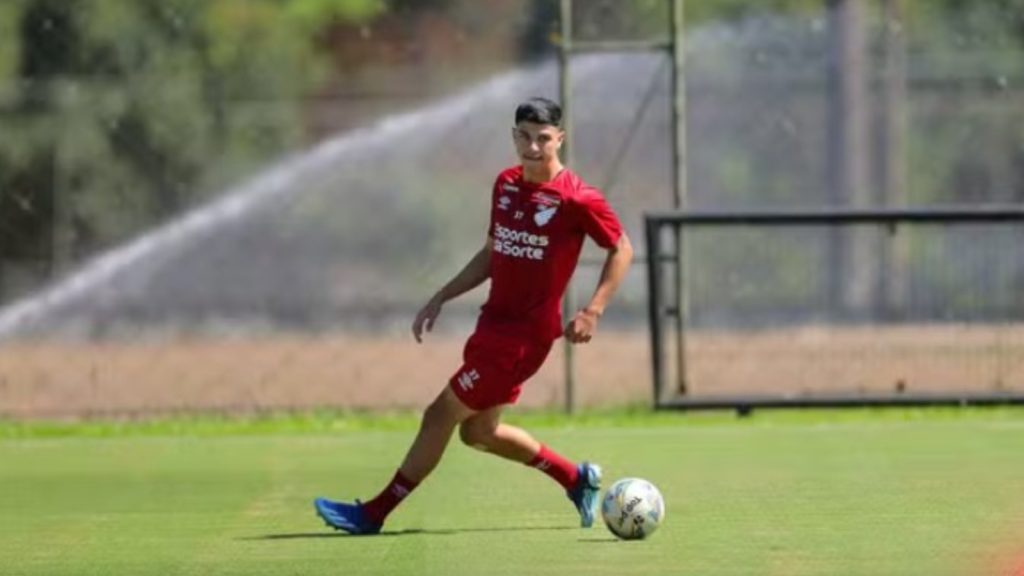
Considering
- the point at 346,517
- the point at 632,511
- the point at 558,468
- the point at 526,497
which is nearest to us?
the point at 632,511

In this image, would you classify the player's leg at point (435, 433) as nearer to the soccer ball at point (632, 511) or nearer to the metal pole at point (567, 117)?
the soccer ball at point (632, 511)

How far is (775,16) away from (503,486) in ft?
22.9

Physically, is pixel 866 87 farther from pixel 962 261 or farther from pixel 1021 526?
pixel 1021 526

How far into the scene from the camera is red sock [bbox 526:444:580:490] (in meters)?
11.2

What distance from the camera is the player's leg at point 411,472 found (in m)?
10.9

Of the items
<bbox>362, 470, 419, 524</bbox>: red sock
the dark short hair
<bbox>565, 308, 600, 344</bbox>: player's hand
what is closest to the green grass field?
<bbox>362, 470, 419, 524</bbox>: red sock

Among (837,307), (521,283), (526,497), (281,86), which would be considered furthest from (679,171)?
(521,283)

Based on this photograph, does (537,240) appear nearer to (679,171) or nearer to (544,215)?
(544,215)

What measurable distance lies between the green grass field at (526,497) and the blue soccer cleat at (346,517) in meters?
0.11

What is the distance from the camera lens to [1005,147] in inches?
757

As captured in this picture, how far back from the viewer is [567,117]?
59.5ft

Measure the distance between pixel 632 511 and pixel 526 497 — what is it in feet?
7.44

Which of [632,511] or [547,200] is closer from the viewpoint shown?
[632,511]

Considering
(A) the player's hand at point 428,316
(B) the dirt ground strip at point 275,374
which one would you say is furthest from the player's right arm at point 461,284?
(B) the dirt ground strip at point 275,374
